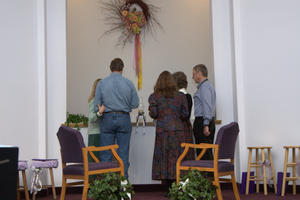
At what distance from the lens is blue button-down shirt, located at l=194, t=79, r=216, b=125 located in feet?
19.2

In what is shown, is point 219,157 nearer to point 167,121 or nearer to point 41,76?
point 167,121

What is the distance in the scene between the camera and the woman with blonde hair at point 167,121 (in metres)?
5.70

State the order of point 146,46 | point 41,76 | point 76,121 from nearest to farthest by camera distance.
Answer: point 41,76 < point 76,121 < point 146,46

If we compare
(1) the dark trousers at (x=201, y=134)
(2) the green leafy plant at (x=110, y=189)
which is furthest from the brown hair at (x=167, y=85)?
(2) the green leafy plant at (x=110, y=189)

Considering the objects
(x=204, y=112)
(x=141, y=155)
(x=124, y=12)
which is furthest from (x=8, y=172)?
(x=124, y=12)

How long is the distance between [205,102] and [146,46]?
118 inches

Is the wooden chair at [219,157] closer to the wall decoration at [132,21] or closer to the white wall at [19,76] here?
the white wall at [19,76]

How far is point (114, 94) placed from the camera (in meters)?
5.86

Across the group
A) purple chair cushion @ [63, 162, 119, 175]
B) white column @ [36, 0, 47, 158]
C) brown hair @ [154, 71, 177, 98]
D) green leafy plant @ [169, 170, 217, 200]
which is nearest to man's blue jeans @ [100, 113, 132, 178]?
brown hair @ [154, 71, 177, 98]

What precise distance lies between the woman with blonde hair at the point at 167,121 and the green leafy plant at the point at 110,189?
1.08 m

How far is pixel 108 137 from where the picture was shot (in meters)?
5.82

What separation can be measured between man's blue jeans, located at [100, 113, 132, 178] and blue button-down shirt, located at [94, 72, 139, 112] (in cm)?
10

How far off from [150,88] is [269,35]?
2768 mm

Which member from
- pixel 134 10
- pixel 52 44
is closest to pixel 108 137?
pixel 52 44
